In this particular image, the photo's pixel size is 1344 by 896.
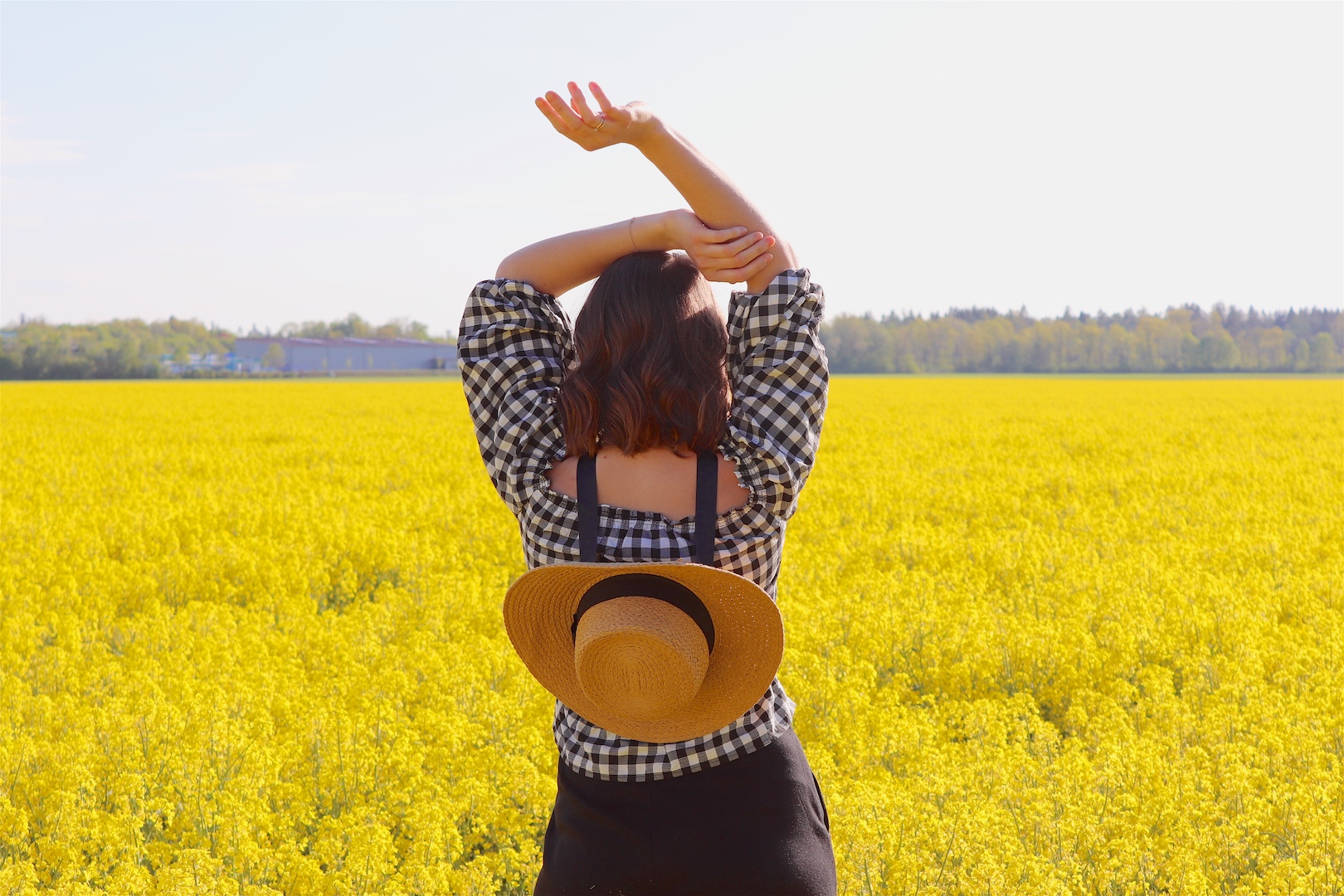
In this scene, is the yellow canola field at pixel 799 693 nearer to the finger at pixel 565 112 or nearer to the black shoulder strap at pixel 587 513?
the black shoulder strap at pixel 587 513

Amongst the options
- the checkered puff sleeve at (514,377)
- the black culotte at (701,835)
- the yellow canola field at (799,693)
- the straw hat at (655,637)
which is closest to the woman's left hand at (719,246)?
the checkered puff sleeve at (514,377)

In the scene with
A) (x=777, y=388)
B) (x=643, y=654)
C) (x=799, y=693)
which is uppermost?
(x=777, y=388)

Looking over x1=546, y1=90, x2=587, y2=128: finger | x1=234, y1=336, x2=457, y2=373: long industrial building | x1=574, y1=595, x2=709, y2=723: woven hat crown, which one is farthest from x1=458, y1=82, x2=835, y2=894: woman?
x1=234, y1=336, x2=457, y2=373: long industrial building

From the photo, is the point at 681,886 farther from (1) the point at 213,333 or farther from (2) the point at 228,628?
(1) the point at 213,333

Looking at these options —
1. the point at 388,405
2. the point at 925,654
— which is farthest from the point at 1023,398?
the point at 925,654

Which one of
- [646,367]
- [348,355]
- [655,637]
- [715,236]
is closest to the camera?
[655,637]

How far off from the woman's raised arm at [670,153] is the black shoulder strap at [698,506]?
373mm

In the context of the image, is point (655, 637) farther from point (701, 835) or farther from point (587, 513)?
point (701, 835)

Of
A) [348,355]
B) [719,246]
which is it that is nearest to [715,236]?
[719,246]

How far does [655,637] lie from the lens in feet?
5.14

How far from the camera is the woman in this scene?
5.59 feet

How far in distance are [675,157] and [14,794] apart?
3.50 m

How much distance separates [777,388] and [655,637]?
0.47 metres

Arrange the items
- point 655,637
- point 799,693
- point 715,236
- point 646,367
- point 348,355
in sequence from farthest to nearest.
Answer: point 348,355
point 799,693
point 715,236
point 646,367
point 655,637
